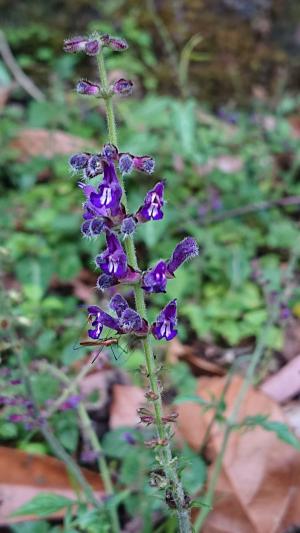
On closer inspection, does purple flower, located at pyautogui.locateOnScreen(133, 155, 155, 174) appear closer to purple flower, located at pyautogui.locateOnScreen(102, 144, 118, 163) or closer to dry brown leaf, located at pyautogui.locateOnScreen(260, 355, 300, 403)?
purple flower, located at pyautogui.locateOnScreen(102, 144, 118, 163)

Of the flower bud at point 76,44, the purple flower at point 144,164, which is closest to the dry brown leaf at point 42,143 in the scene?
the flower bud at point 76,44

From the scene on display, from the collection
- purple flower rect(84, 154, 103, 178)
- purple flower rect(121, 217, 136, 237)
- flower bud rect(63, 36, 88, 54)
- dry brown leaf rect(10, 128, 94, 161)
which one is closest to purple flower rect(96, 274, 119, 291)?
purple flower rect(121, 217, 136, 237)

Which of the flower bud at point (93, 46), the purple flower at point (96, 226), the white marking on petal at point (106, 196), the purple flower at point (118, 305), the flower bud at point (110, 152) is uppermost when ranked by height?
the flower bud at point (93, 46)

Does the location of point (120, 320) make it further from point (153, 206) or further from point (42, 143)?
point (42, 143)

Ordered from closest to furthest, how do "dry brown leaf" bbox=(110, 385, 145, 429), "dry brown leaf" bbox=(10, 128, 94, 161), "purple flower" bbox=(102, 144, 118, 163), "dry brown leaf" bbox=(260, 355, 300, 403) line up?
"purple flower" bbox=(102, 144, 118, 163), "dry brown leaf" bbox=(110, 385, 145, 429), "dry brown leaf" bbox=(260, 355, 300, 403), "dry brown leaf" bbox=(10, 128, 94, 161)

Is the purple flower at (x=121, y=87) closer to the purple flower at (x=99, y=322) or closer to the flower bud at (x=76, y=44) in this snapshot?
the flower bud at (x=76, y=44)

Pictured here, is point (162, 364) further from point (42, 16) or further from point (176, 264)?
point (42, 16)
